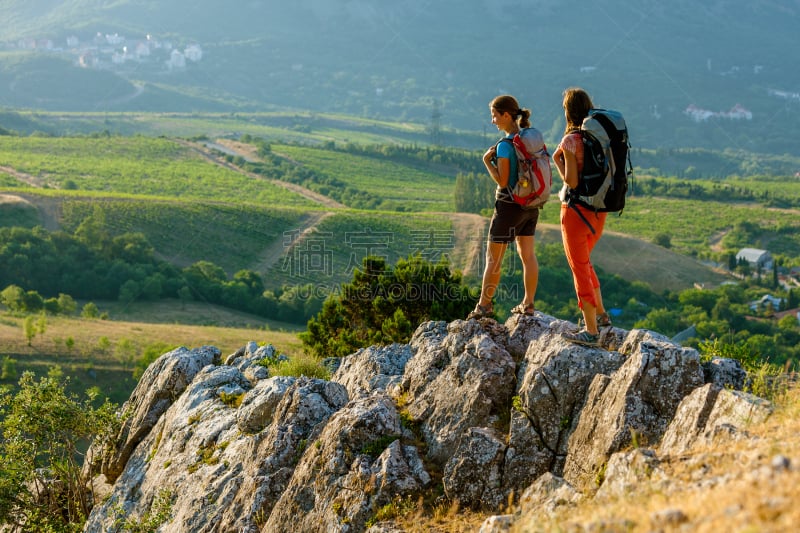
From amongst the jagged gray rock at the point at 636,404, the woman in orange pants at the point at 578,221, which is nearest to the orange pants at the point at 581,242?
the woman in orange pants at the point at 578,221

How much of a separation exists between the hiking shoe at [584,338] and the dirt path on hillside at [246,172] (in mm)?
119064

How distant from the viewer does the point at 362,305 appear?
83.7 feet

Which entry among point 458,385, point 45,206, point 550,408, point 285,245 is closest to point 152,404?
point 458,385

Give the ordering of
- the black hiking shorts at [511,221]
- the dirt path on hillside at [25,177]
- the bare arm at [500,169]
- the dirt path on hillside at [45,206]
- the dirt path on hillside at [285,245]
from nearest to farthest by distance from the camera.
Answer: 1. the bare arm at [500,169]
2. the black hiking shorts at [511,221]
3. the dirt path on hillside at [45,206]
4. the dirt path on hillside at [285,245]
5. the dirt path on hillside at [25,177]

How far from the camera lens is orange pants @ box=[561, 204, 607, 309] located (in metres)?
10.3

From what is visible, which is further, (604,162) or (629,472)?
(604,162)

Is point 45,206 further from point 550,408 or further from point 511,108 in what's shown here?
point 550,408

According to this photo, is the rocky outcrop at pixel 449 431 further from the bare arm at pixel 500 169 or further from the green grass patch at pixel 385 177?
the green grass patch at pixel 385 177

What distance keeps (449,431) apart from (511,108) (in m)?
4.64

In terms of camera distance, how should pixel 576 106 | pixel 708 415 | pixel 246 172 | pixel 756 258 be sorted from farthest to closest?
pixel 246 172 < pixel 756 258 < pixel 576 106 < pixel 708 415

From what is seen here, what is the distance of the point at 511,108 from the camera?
11.2m

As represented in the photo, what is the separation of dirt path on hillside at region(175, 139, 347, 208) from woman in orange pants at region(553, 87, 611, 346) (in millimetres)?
118988

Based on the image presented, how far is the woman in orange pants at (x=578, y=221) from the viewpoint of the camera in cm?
995

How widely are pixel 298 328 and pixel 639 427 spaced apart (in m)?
60.3
